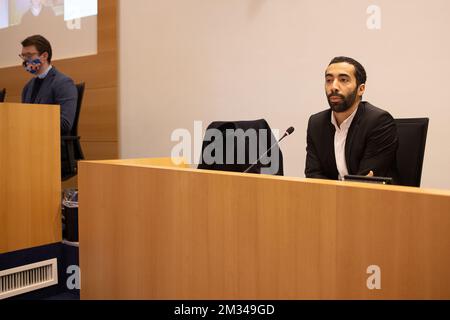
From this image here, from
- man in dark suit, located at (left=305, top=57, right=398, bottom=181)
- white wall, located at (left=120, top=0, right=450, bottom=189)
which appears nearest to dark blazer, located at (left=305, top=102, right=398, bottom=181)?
man in dark suit, located at (left=305, top=57, right=398, bottom=181)

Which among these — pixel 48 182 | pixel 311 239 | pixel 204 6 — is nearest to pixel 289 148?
pixel 204 6

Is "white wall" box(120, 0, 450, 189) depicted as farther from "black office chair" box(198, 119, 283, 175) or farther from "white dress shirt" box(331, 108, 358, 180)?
"black office chair" box(198, 119, 283, 175)

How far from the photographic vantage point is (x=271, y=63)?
10.2 ft

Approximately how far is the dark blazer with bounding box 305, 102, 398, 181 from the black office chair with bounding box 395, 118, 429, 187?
5 centimetres

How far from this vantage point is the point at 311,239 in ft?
3.61

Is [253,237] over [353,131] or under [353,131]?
under

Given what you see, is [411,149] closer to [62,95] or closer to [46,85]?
[62,95]

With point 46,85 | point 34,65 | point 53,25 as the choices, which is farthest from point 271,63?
point 53,25

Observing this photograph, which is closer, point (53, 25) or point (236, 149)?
point (236, 149)

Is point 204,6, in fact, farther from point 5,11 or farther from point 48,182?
point 5,11

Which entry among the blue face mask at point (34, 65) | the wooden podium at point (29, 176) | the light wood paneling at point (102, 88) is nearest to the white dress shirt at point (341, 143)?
the wooden podium at point (29, 176)

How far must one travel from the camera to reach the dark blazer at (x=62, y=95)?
298cm

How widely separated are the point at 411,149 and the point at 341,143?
0.99 ft

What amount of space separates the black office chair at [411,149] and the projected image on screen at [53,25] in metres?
3.15
